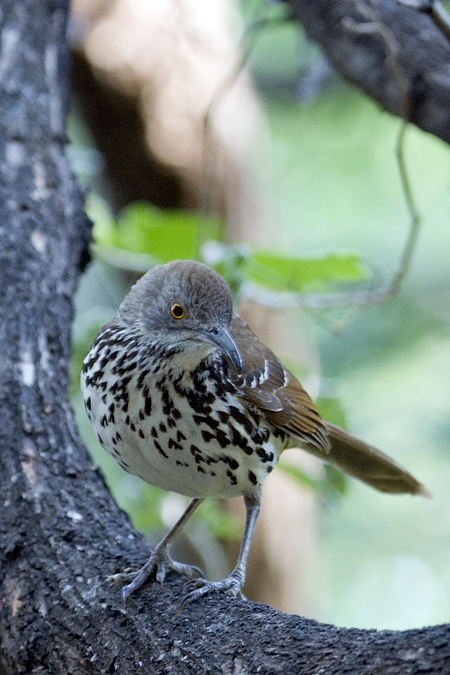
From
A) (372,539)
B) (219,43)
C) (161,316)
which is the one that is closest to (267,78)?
(219,43)

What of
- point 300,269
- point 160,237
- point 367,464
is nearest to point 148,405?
point 367,464

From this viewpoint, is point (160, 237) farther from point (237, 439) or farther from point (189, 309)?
point (237, 439)

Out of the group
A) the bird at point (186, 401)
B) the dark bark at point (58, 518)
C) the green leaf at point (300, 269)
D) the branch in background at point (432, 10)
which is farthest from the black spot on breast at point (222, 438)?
the branch in background at point (432, 10)

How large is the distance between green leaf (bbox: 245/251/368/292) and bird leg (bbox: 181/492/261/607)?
46.7 inches

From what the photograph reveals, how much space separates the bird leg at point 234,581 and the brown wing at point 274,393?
30cm

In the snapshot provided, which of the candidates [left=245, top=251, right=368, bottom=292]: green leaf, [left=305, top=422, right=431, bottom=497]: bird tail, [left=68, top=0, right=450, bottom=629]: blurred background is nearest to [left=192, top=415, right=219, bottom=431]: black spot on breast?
[left=305, top=422, right=431, bottom=497]: bird tail

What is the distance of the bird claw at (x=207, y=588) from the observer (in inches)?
89.1

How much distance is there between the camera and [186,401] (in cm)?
251

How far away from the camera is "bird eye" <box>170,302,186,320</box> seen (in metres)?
2.57

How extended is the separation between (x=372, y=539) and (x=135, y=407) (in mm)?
7846

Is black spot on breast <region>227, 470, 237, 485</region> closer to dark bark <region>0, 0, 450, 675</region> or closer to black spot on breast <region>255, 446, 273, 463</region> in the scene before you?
black spot on breast <region>255, 446, 273, 463</region>

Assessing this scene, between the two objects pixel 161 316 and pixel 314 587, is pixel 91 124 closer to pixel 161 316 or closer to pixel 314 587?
pixel 161 316

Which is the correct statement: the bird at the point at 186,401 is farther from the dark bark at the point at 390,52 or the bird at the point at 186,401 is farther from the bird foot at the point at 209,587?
the dark bark at the point at 390,52

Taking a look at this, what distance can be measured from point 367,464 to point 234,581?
2.99ft
